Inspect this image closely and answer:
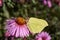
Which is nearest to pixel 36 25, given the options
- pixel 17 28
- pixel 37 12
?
pixel 17 28

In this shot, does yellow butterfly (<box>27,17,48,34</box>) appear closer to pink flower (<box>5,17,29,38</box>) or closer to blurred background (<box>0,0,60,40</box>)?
pink flower (<box>5,17,29,38</box>)

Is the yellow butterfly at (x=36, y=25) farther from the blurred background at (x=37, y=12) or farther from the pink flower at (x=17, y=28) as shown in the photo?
the blurred background at (x=37, y=12)

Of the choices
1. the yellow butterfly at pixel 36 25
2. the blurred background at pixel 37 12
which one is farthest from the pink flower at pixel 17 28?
the blurred background at pixel 37 12

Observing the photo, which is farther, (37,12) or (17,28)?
(37,12)

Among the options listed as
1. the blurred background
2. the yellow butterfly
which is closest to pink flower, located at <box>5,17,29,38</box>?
the yellow butterfly

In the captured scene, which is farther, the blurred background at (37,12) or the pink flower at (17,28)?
the blurred background at (37,12)

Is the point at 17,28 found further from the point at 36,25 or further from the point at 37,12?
the point at 37,12

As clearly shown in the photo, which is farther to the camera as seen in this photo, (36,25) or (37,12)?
(37,12)
